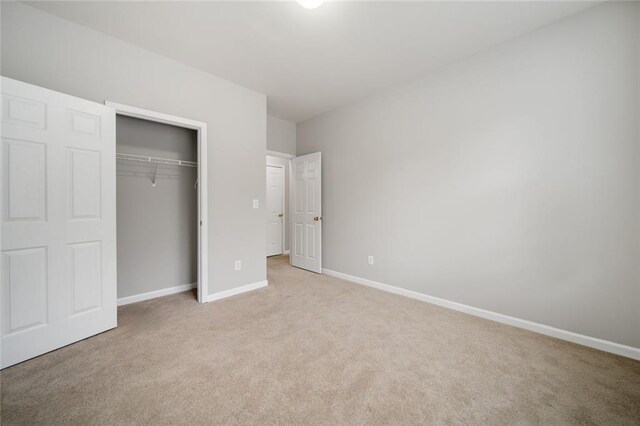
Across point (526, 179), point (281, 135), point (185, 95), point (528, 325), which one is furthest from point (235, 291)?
point (526, 179)

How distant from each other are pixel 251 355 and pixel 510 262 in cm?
252

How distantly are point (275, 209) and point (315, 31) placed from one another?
423 cm

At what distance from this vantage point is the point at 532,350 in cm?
207

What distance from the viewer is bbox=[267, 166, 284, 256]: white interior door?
6.03m

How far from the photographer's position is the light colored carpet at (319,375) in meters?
1.43

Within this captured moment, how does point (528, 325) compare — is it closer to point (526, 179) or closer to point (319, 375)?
point (526, 179)

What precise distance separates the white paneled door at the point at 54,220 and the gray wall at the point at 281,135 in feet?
7.99

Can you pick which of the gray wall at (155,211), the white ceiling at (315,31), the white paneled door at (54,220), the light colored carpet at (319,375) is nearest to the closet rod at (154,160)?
the gray wall at (155,211)

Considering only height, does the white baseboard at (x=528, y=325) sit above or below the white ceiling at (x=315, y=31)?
below

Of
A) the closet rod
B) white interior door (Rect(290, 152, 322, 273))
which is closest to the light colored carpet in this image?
the closet rod

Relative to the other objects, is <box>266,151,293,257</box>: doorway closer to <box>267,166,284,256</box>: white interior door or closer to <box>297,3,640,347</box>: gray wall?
<box>267,166,284,256</box>: white interior door

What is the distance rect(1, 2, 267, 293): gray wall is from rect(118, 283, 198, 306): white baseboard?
627 millimetres

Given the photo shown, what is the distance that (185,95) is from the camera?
2906mm

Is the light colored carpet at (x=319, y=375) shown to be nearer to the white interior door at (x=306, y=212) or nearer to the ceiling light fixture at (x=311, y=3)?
the white interior door at (x=306, y=212)
